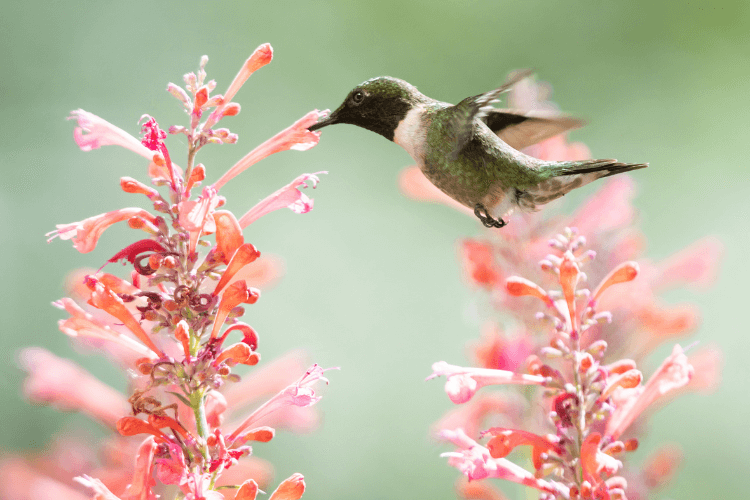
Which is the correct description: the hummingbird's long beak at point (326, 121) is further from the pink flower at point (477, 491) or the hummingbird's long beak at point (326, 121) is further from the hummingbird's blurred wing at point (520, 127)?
the pink flower at point (477, 491)

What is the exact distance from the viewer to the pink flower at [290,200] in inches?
76.7

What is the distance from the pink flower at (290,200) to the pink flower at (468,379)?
59 cm

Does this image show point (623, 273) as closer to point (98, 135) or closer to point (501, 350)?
point (501, 350)

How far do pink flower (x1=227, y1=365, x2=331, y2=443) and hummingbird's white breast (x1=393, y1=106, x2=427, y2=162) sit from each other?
1120 mm

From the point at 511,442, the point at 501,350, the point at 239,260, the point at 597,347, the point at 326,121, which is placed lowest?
the point at 511,442

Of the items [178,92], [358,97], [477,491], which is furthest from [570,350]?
[178,92]

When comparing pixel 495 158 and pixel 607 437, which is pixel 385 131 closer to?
pixel 495 158

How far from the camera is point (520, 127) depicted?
3.02 m

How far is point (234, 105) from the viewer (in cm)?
187

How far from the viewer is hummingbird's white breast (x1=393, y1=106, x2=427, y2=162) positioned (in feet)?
8.96

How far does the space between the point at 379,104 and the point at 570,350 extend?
3.89 ft

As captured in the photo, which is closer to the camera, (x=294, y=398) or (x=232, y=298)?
(x=232, y=298)

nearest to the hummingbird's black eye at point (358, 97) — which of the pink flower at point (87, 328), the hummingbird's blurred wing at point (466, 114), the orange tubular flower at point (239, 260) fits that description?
the hummingbird's blurred wing at point (466, 114)

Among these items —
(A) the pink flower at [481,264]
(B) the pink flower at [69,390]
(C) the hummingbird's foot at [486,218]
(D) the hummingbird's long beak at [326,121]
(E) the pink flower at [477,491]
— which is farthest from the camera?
(A) the pink flower at [481,264]
